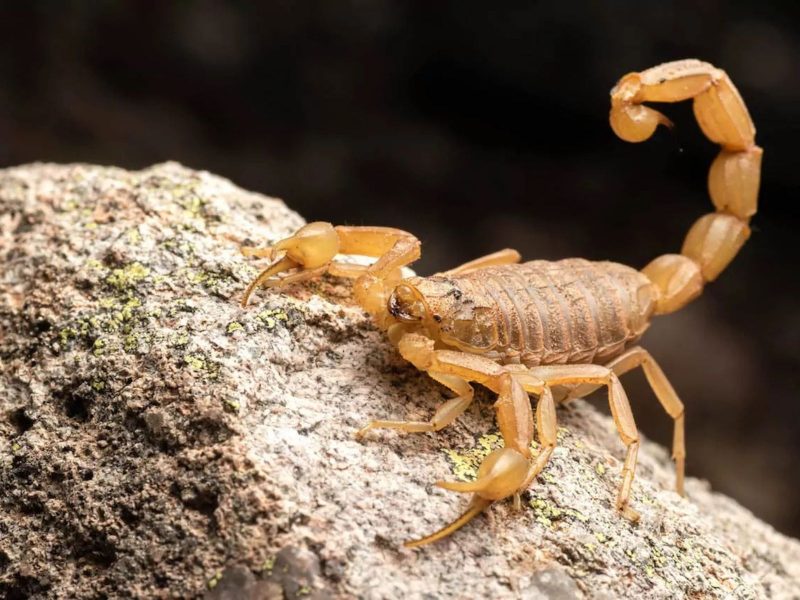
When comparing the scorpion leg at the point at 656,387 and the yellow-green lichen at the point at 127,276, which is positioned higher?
the yellow-green lichen at the point at 127,276

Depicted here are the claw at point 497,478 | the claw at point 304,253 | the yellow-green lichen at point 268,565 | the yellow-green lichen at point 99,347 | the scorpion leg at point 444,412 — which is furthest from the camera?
the claw at point 304,253

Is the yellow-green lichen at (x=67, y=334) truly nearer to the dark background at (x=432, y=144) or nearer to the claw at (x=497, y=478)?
the claw at (x=497, y=478)

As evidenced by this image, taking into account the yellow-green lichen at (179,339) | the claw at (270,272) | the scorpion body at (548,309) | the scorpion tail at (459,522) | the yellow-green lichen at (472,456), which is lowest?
the scorpion tail at (459,522)

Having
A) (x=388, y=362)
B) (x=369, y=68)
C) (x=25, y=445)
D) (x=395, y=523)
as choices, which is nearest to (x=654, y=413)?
(x=369, y=68)

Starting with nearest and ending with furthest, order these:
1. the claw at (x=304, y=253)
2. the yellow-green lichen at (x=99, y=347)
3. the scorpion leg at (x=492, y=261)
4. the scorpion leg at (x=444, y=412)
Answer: the scorpion leg at (x=444, y=412) → the yellow-green lichen at (x=99, y=347) → the claw at (x=304, y=253) → the scorpion leg at (x=492, y=261)

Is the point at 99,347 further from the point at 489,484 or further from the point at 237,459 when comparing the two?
the point at 489,484

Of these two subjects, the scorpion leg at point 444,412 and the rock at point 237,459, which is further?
the scorpion leg at point 444,412

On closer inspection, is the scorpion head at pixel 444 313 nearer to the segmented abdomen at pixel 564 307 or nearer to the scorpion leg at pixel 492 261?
the segmented abdomen at pixel 564 307

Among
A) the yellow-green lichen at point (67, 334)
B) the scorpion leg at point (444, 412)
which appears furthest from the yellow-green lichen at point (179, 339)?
the scorpion leg at point (444, 412)

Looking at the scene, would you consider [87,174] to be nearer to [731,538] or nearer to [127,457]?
[127,457]
